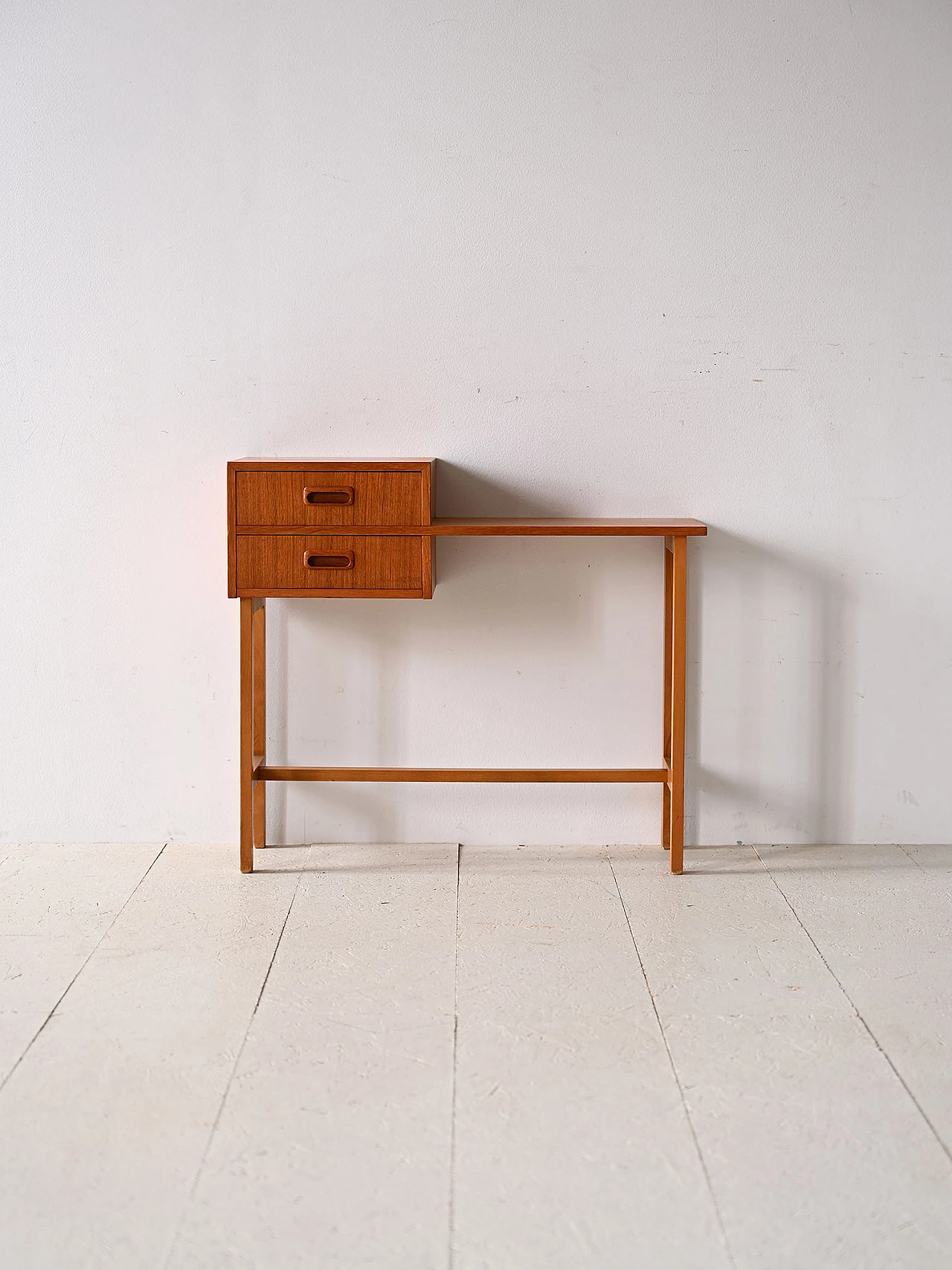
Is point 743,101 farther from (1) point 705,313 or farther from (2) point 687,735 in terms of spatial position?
(2) point 687,735

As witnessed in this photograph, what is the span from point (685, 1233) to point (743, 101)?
2668 mm

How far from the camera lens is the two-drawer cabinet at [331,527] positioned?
118 inches

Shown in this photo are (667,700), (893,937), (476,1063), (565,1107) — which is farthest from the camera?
(667,700)

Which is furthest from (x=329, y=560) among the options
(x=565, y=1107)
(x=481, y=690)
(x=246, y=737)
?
Answer: (x=565, y=1107)

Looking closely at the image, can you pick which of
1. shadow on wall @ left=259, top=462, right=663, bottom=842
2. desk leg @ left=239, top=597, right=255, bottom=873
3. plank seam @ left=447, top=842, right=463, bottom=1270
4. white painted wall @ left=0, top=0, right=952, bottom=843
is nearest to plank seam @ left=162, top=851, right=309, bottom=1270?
desk leg @ left=239, top=597, right=255, bottom=873

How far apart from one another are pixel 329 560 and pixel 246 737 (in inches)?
21.2

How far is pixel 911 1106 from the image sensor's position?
2.12 metres

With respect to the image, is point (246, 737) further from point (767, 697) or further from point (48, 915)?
point (767, 697)

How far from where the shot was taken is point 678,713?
10.5 ft

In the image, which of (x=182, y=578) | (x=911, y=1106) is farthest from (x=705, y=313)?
(x=911, y=1106)

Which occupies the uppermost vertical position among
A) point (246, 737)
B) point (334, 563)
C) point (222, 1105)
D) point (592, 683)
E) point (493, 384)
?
point (493, 384)

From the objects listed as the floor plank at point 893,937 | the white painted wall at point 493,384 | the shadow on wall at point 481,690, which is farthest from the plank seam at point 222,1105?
the floor plank at point 893,937

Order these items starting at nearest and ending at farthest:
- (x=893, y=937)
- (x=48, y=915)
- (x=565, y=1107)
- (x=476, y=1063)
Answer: (x=565, y=1107)
(x=476, y=1063)
(x=893, y=937)
(x=48, y=915)

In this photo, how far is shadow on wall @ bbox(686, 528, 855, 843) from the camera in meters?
3.39
